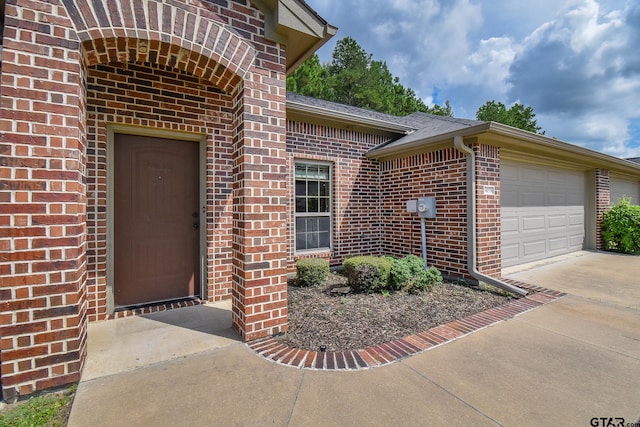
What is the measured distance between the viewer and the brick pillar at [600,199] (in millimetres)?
7668

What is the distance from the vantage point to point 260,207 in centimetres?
276

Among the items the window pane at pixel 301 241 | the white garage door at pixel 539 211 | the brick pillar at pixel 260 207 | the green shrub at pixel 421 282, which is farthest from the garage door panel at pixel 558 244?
the brick pillar at pixel 260 207

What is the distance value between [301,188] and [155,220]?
271 cm

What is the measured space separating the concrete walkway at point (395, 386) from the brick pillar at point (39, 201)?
1.41ft

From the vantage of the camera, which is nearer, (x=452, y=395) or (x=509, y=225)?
(x=452, y=395)

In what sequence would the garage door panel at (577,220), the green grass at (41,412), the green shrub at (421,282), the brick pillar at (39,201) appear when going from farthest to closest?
1. the garage door panel at (577,220)
2. the green shrub at (421,282)
3. the brick pillar at (39,201)
4. the green grass at (41,412)

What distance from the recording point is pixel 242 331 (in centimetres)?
280

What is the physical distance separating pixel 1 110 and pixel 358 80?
742 inches

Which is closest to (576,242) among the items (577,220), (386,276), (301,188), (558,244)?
(577,220)

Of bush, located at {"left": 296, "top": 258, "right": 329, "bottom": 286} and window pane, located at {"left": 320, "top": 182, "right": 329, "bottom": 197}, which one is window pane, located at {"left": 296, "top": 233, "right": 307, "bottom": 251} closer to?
A: bush, located at {"left": 296, "top": 258, "right": 329, "bottom": 286}

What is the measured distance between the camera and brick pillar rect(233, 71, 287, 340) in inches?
107

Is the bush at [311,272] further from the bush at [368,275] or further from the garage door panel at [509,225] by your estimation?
the garage door panel at [509,225]

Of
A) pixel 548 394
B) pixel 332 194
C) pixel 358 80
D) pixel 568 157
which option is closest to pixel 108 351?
pixel 548 394

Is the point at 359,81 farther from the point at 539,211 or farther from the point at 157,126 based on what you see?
the point at 157,126
